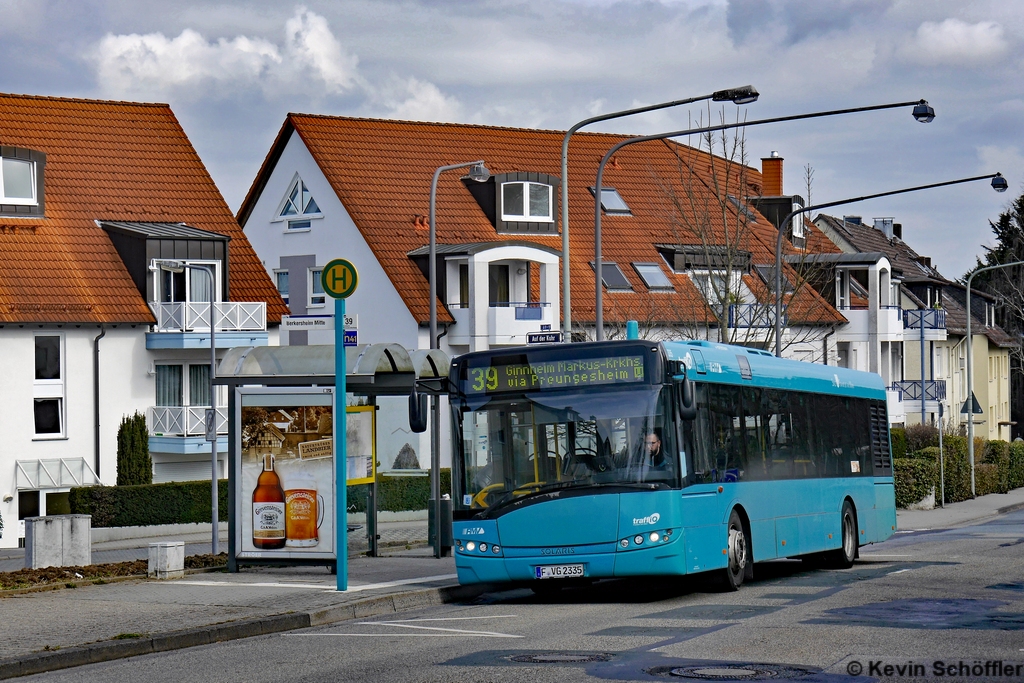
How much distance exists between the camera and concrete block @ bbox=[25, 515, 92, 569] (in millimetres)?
19406

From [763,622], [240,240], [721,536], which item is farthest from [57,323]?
[763,622]

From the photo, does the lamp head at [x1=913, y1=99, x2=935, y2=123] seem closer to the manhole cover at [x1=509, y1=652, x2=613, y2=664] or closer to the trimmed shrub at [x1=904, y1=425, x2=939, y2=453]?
the manhole cover at [x1=509, y1=652, x2=613, y2=664]

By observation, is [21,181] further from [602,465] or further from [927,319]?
[927,319]

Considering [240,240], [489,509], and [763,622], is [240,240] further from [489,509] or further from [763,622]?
[763,622]

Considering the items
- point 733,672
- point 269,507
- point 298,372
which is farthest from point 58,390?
point 733,672

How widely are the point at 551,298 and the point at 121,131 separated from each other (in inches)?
566

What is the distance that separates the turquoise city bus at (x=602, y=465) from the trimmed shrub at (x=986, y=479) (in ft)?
120

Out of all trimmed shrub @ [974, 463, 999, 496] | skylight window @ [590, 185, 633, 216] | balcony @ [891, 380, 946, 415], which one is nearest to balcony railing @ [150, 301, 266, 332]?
skylight window @ [590, 185, 633, 216]

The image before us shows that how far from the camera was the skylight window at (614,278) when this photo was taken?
1844 inches

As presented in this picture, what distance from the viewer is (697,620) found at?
518 inches

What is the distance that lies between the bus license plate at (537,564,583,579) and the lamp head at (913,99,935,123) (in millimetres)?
11744

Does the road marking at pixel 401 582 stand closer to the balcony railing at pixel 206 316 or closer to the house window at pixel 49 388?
the house window at pixel 49 388

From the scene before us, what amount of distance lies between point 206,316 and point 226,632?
90.0 feet

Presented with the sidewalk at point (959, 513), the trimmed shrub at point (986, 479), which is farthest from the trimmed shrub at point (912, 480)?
the trimmed shrub at point (986, 479)
